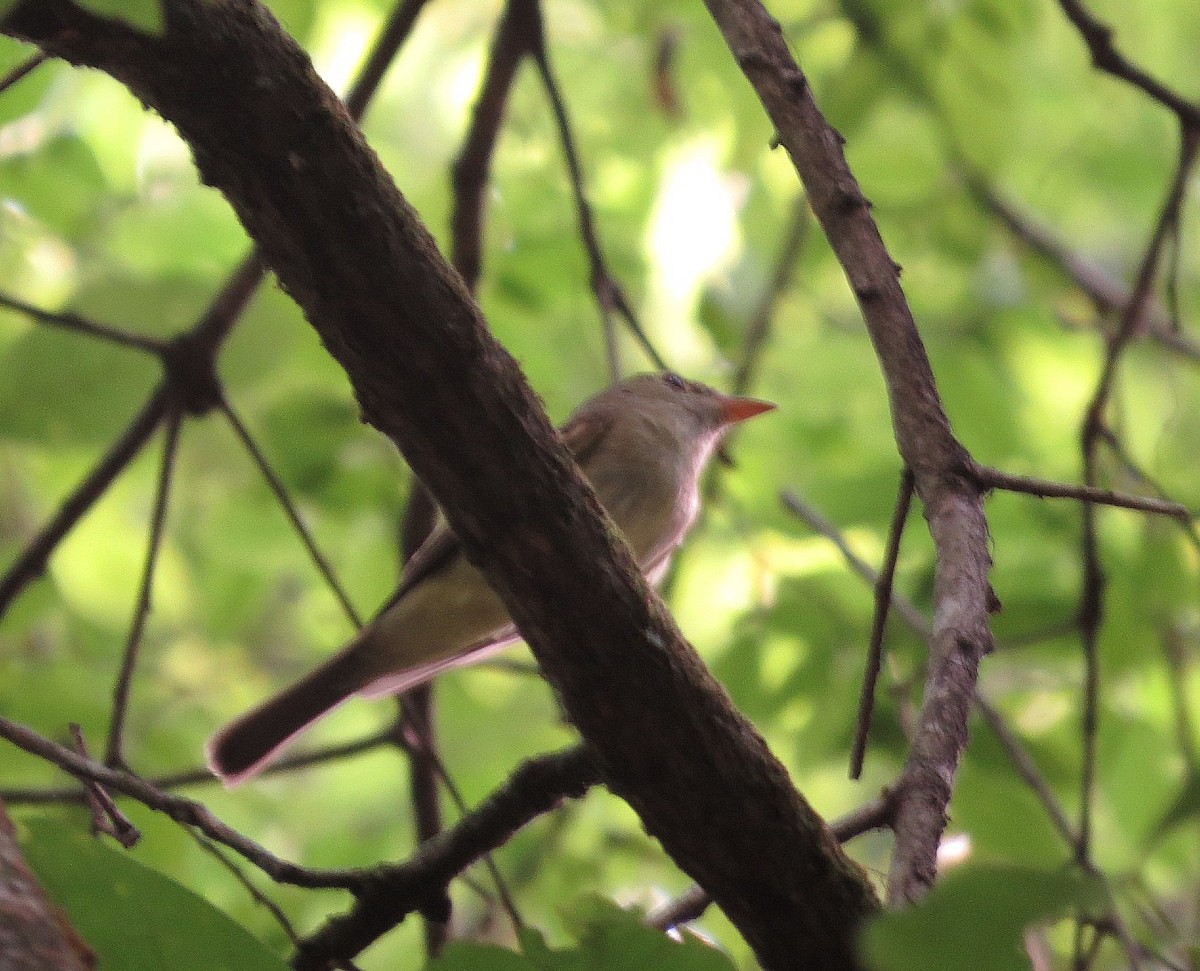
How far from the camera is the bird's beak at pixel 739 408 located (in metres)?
4.53

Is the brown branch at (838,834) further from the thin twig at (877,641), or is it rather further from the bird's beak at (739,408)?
the bird's beak at (739,408)

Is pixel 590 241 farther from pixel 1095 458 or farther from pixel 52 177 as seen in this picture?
pixel 52 177

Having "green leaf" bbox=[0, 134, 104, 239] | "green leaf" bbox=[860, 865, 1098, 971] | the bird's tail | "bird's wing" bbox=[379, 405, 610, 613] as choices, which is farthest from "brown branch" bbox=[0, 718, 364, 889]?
"green leaf" bbox=[0, 134, 104, 239]

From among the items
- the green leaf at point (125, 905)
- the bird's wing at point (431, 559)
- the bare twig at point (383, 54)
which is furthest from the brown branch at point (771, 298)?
the green leaf at point (125, 905)

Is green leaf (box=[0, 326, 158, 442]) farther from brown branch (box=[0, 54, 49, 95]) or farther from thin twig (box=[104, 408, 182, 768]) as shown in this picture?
brown branch (box=[0, 54, 49, 95])

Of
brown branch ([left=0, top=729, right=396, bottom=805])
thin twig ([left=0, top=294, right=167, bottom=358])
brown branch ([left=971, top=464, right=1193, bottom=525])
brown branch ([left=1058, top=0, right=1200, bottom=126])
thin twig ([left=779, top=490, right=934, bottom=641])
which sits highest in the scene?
brown branch ([left=1058, top=0, right=1200, bottom=126])

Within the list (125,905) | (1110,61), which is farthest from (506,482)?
(1110,61)

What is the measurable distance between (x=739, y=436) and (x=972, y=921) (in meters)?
Answer: 3.85

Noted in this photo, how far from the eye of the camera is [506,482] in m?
1.94

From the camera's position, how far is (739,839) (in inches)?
77.8

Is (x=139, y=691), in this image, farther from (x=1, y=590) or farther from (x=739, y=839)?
(x=739, y=839)

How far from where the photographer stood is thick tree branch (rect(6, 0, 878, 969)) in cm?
184

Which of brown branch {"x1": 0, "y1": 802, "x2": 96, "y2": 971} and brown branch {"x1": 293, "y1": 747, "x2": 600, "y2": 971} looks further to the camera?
brown branch {"x1": 293, "y1": 747, "x2": 600, "y2": 971}

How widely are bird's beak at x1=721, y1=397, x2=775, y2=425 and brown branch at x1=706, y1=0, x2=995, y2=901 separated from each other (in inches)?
89.4
